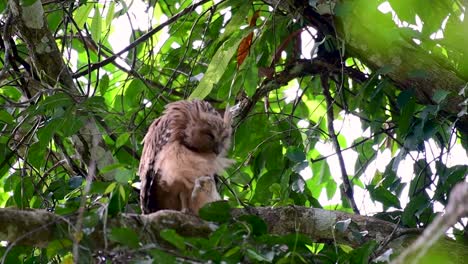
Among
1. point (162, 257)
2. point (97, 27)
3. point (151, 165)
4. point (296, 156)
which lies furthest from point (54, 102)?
point (162, 257)

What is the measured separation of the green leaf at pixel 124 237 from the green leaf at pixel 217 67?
175 cm

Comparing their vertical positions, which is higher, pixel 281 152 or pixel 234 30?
pixel 234 30

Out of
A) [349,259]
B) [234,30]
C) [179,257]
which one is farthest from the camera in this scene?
[234,30]

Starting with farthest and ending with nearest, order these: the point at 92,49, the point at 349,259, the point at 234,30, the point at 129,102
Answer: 1. the point at 92,49
2. the point at 129,102
3. the point at 234,30
4. the point at 349,259

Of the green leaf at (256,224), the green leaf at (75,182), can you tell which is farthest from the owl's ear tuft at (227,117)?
the green leaf at (256,224)

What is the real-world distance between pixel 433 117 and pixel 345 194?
1.10 m

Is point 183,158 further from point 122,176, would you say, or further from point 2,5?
point 2,5

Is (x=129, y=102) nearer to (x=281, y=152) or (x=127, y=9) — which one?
(x=127, y=9)

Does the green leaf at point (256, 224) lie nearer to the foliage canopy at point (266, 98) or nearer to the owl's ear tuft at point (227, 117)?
the foliage canopy at point (266, 98)

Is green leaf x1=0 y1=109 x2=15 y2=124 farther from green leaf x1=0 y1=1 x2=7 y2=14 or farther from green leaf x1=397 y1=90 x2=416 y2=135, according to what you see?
green leaf x1=397 y1=90 x2=416 y2=135

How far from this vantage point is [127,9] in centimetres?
481

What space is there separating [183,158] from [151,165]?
20 centimetres

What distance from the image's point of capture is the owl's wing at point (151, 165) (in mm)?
A: 4273

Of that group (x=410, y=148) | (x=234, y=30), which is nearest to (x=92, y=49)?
(x=234, y=30)
